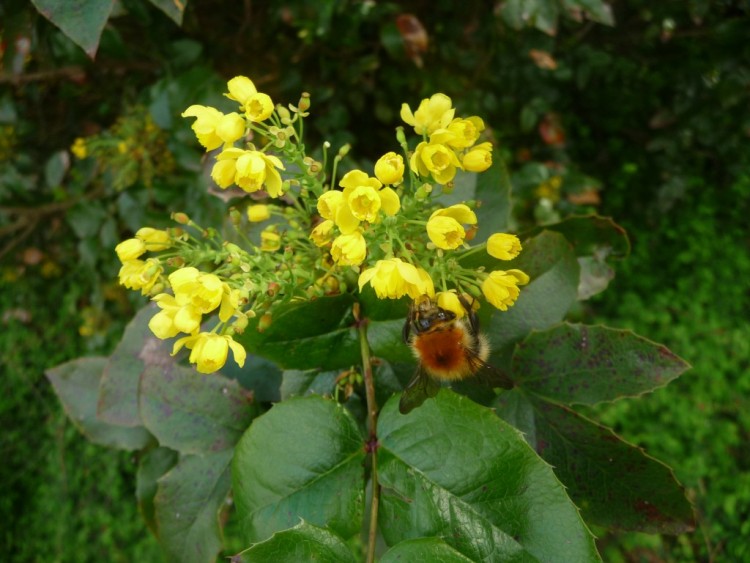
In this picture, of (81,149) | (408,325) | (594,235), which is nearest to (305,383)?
(408,325)

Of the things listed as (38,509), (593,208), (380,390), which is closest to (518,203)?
(593,208)

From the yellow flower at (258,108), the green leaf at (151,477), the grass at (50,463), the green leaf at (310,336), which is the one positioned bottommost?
the grass at (50,463)

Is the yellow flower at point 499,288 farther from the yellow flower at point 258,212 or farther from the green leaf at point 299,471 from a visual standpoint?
the yellow flower at point 258,212

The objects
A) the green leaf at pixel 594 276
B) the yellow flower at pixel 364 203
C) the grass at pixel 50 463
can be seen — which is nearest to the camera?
the yellow flower at pixel 364 203

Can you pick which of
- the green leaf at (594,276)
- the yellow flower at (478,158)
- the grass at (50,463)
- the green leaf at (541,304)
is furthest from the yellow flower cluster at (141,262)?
the grass at (50,463)

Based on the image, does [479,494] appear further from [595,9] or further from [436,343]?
[595,9]

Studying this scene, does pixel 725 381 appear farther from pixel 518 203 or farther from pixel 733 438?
pixel 518 203
